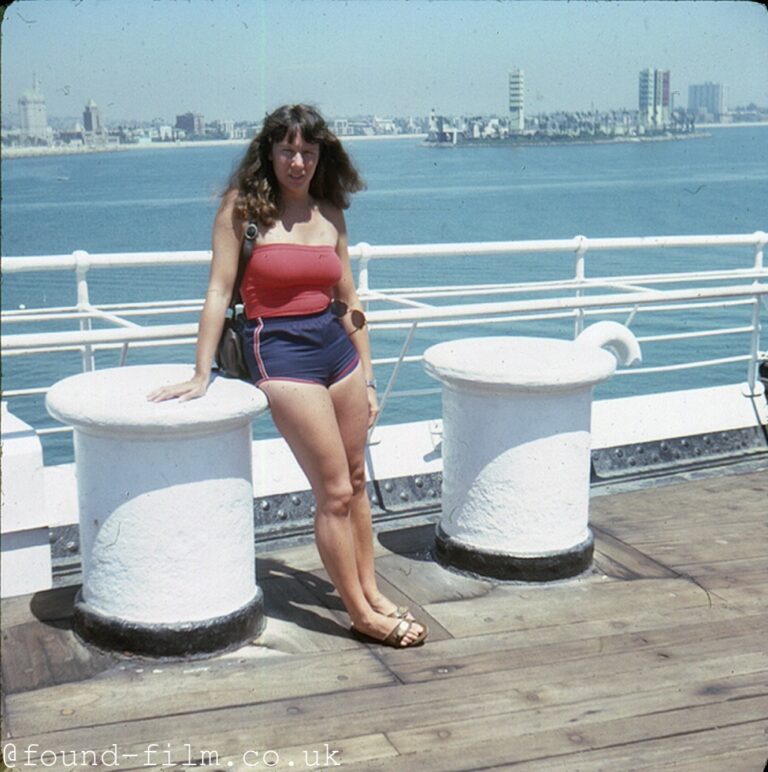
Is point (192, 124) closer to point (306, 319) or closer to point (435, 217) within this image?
point (306, 319)

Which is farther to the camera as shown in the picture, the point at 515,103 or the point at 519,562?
the point at 515,103

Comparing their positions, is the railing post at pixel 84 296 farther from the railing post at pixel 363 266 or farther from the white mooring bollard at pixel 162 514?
the railing post at pixel 363 266

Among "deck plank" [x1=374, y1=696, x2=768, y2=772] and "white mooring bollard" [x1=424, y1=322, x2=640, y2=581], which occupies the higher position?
"white mooring bollard" [x1=424, y1=322, x2=640, y2=581]

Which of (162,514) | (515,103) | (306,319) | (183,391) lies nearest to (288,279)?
(306,319)

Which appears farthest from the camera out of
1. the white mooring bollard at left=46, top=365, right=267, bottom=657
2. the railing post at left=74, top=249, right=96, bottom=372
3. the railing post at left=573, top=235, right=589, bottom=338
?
the railing post at left=573, top=235, right=589, bottom=338

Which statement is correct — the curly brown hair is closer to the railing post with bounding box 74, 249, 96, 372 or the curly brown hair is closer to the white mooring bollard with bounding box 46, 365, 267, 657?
the white mooring bollard with bounding box 46, 365, 267, 657

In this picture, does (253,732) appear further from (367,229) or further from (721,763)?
(367,229)

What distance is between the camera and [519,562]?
403 cm

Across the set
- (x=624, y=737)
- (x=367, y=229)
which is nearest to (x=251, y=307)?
(x=624, y=737)

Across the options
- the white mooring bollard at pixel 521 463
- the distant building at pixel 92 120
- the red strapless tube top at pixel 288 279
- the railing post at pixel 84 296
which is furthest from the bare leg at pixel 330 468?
the distant building at pixel 92 120

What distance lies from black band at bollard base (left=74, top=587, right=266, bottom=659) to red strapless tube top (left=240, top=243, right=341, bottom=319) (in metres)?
0.94

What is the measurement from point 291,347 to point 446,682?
109 centimetres

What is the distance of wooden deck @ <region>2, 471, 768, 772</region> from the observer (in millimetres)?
2812

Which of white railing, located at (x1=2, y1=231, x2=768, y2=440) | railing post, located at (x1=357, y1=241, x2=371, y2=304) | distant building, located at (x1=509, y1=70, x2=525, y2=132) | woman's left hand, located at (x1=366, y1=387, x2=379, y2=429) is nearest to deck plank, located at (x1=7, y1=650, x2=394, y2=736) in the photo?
woman's left hand, located at (x1=366, y1=387, x2=379, y2=429)
